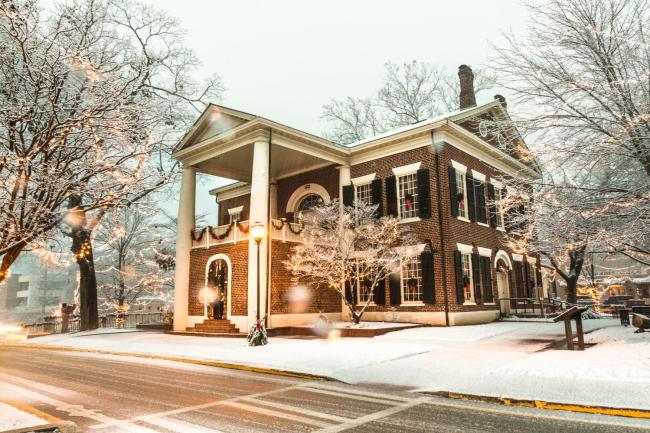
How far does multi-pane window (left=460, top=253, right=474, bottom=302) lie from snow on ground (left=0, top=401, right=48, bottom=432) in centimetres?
1568

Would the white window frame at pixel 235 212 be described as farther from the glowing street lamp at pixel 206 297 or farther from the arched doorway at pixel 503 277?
the arched doorway at pixel 503 277

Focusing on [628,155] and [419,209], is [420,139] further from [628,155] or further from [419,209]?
[628,155]

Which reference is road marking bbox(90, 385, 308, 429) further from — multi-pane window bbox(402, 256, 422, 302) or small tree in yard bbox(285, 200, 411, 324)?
multi-pane window bbox(402, 256, 422, 302)

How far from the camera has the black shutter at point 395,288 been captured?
18.0 m

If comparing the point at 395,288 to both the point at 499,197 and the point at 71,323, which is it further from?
the point at 71,323

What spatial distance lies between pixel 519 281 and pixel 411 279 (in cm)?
815

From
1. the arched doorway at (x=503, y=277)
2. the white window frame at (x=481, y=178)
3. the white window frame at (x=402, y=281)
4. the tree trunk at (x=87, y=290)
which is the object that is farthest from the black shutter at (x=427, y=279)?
the tree trunk at (x=87, y=290)

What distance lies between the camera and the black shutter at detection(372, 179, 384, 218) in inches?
754

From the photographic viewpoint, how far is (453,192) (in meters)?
18.1

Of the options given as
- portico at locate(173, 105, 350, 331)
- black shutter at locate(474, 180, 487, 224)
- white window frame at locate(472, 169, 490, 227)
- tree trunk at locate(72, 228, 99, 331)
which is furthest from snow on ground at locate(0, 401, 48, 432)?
white window frame at locate(472, 169, 490, 227)

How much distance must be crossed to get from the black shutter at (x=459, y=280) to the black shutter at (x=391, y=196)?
124 inches

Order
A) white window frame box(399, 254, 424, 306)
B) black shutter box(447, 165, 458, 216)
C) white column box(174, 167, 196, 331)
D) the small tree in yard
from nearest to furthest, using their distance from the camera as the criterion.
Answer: the small tree in yard → white window frame box(399, 254, 424, 306) → black shutter box(447, 165, 458, 216) → white column box(174, 167, 196, 331)

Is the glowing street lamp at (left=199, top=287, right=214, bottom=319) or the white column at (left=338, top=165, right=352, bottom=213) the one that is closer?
the glowing street lamp at (left=199, top=287, right=214, bottom=319)

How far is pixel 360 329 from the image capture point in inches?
571
